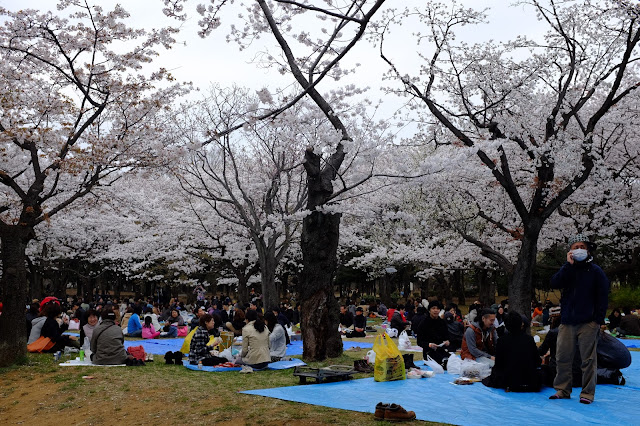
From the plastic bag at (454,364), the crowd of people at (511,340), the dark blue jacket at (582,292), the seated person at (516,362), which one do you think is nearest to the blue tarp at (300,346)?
the crowd of people at (511,340)

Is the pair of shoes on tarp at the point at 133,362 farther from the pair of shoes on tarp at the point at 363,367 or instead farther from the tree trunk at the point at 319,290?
the pair of shoes on tarp at the point at 363,367

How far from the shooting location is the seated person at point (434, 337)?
897cm

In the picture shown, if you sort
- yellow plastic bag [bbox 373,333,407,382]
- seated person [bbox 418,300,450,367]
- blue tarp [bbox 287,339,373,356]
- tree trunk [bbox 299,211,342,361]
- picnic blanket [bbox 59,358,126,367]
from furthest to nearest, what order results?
blue tarp [bbox 287,339,373,356] < tree trunk [bbox 299,211,342,361] < picnic blanket [bbox 59,358,126,367] < seated person [bbox 418,300,450,367] < yellow plastic bag [bbox 373,333,407,382]

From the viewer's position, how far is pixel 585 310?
5.82 meters

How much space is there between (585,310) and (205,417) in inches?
160

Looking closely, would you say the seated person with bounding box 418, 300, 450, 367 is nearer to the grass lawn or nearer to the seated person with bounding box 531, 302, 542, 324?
the grass lawn

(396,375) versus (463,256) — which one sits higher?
(463,256)

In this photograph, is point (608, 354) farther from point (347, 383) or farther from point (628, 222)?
point (628, 222)

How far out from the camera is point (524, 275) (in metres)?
13.9

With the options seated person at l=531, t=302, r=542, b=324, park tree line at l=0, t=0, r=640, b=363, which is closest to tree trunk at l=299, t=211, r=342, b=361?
park tree line at l=0, t=0, r=640, b=363

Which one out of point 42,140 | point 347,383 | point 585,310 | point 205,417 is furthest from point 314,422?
point 42,140

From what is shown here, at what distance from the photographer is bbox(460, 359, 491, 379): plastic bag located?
301 inches

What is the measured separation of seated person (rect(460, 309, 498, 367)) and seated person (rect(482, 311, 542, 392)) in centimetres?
115

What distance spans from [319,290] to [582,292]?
5234 mm
